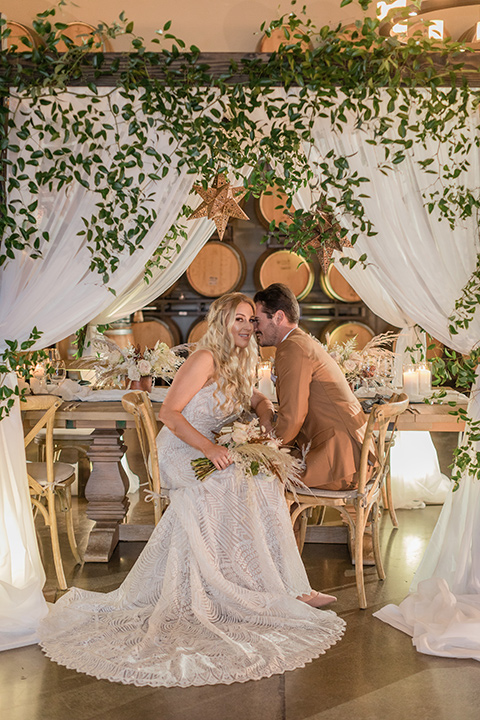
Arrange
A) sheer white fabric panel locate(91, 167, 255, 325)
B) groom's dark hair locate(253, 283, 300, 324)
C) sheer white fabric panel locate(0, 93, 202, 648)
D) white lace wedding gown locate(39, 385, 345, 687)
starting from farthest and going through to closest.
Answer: sheer white fabric panel locate(91, 167, 255, 325)
groom's dark hair locate(253, 283, 300, 324)
sheer white fabric panel locate(0, 93, 202, 648)
white lace wedding gown locate(39, 385, 345, 687)

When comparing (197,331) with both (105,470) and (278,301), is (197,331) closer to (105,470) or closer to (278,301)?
(105,470)

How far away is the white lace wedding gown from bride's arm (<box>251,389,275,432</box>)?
0.21 metres

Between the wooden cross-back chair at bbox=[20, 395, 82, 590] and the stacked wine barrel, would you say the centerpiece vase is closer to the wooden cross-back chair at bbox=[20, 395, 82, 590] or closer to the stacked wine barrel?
the wooden cross-back chair at bbox=[20, 395, 82, 590]

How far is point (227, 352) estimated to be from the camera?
3.22 m

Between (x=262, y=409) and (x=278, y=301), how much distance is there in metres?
0.54

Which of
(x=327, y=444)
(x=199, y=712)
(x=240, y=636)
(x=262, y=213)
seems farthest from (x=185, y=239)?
(x=199, y=712)

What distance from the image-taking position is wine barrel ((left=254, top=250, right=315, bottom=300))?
23.1ft

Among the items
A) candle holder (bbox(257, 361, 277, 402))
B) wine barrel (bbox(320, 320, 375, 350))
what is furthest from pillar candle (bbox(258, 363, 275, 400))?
wine barrel (bbox(320, 320, 375, 350))

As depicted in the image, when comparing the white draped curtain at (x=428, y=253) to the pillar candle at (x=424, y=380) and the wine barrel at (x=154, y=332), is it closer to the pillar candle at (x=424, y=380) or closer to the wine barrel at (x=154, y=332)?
the pillar candle at (x=424, y=380)

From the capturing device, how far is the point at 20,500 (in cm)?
306

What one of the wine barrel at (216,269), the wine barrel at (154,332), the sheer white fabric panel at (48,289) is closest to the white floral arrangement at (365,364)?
the sheer white fabric panel at (48,289)

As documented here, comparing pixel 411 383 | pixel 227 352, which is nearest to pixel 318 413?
pixel 227 352

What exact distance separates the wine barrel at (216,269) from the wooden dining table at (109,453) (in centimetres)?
323

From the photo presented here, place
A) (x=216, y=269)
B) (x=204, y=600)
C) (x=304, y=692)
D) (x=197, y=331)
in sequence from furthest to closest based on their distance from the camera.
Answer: (x=197, y=331)
(x=216, y=269)
(x=204, y=600)
(x=304, y=692)
